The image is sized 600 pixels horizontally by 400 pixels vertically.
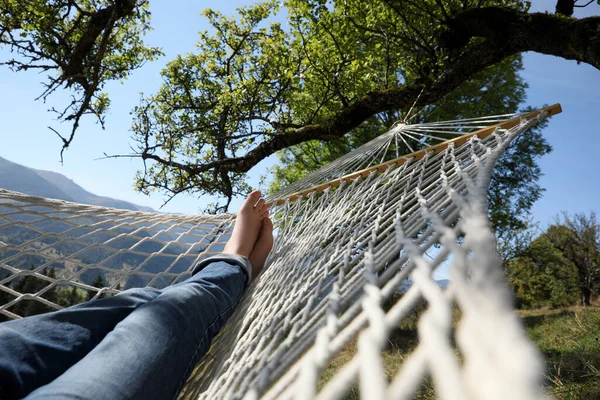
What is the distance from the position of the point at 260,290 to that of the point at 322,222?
32 cm

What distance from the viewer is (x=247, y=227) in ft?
4.36

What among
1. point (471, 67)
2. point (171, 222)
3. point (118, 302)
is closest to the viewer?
point (118, 302)

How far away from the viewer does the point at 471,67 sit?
7.88 ft

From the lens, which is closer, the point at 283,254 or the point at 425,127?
the point at 283,254

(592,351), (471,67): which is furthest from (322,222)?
(592,351)

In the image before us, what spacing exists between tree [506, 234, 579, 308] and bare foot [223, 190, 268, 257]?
308 inches

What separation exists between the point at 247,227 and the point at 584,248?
389 inches

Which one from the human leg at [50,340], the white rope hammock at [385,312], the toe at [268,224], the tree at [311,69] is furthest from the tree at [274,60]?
the human leg at [50,340]

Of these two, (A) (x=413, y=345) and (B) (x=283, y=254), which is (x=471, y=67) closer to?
(B) (x=283, y=254)

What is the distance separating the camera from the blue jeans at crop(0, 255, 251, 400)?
1.58ft

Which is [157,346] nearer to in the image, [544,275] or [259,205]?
[259,205]

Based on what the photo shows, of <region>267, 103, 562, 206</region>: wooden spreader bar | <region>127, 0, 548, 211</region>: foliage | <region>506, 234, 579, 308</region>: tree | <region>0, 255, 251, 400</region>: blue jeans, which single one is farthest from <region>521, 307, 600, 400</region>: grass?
<region>506, 234, 579, 308</region>: tree

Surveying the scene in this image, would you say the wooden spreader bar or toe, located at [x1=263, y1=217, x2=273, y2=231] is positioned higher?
the wooden spreader bar

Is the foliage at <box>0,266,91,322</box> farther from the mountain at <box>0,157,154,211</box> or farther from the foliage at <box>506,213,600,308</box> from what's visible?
the mountain at <box>0,157,154,211</box>
